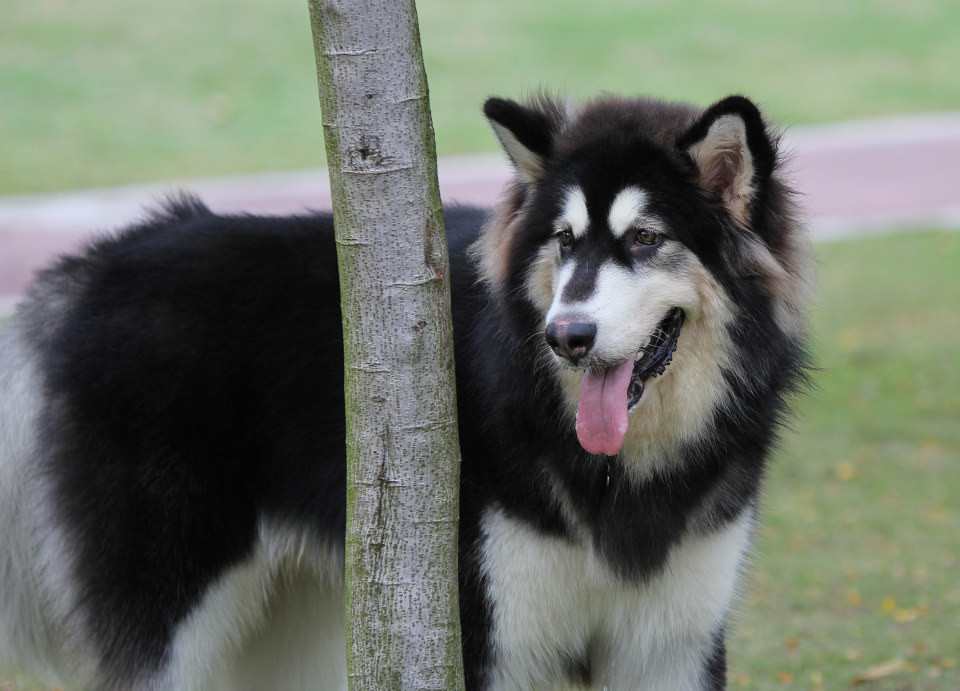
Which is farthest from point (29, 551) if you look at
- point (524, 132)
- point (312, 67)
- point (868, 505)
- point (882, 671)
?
point (312, 67)

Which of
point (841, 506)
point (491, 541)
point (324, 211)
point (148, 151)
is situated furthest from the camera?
point (148, 151)

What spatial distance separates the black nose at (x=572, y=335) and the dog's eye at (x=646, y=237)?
1.18 ft

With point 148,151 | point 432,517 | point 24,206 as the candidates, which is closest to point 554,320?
point 432,517

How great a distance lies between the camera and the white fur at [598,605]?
3.63 metres

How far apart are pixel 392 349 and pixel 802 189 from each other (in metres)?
10.4

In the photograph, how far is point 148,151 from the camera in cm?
1688

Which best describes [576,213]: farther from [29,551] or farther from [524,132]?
[29,551]

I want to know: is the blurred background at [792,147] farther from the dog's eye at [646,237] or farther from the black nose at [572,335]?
the black nose at [572,335]

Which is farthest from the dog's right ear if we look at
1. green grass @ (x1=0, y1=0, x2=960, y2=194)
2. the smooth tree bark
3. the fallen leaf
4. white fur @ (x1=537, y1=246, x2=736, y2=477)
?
green grass @ (x1=0, y1=0, x2=960, y2=194)

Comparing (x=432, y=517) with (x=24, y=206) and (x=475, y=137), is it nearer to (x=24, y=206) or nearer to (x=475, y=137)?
(x=24, y=206)

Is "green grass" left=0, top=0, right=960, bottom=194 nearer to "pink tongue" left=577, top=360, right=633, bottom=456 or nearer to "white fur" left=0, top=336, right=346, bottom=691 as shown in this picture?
"white fur" left=0, top=336, right=346, bottom=691

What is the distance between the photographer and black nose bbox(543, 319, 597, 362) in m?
3.17

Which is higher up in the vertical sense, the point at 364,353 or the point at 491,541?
the point at 364,353

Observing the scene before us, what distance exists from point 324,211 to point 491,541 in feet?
5.13
